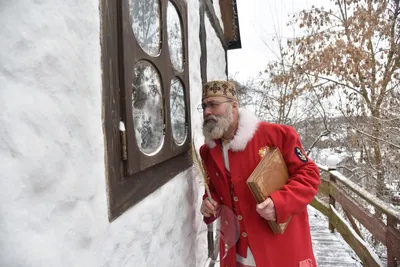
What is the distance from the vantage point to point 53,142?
2.45 feet

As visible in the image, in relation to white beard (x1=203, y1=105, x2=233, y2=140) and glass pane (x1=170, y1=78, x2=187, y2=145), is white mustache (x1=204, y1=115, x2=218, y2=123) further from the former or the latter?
glass pane (x1=170, y1=78, x2=187, y2=145)

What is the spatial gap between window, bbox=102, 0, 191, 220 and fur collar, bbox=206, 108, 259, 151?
0.34m

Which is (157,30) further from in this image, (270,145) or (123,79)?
(270,145)

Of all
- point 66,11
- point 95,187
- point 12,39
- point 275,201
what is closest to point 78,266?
point 95,187

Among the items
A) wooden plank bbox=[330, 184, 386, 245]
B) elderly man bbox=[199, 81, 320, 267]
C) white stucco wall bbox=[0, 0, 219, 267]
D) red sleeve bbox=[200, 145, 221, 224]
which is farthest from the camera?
wooden plank bbox=[330, 184, 386, 245]

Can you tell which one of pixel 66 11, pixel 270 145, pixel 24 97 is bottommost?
pixel 270 145

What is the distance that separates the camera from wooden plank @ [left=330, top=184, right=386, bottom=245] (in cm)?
288

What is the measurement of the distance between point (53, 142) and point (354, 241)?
4000 millimetres

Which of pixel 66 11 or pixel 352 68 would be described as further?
pixel 352 68

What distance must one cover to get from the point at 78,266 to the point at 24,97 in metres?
0.48

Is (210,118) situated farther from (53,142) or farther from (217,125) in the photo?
(53,142)

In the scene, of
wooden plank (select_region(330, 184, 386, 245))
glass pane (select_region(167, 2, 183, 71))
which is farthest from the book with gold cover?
wooden plank (select_region(330, 184, 386, 245))

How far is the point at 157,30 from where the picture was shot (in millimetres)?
1562

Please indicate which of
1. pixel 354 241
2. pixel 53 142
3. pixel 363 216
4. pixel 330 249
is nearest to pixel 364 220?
pixel 363 216
